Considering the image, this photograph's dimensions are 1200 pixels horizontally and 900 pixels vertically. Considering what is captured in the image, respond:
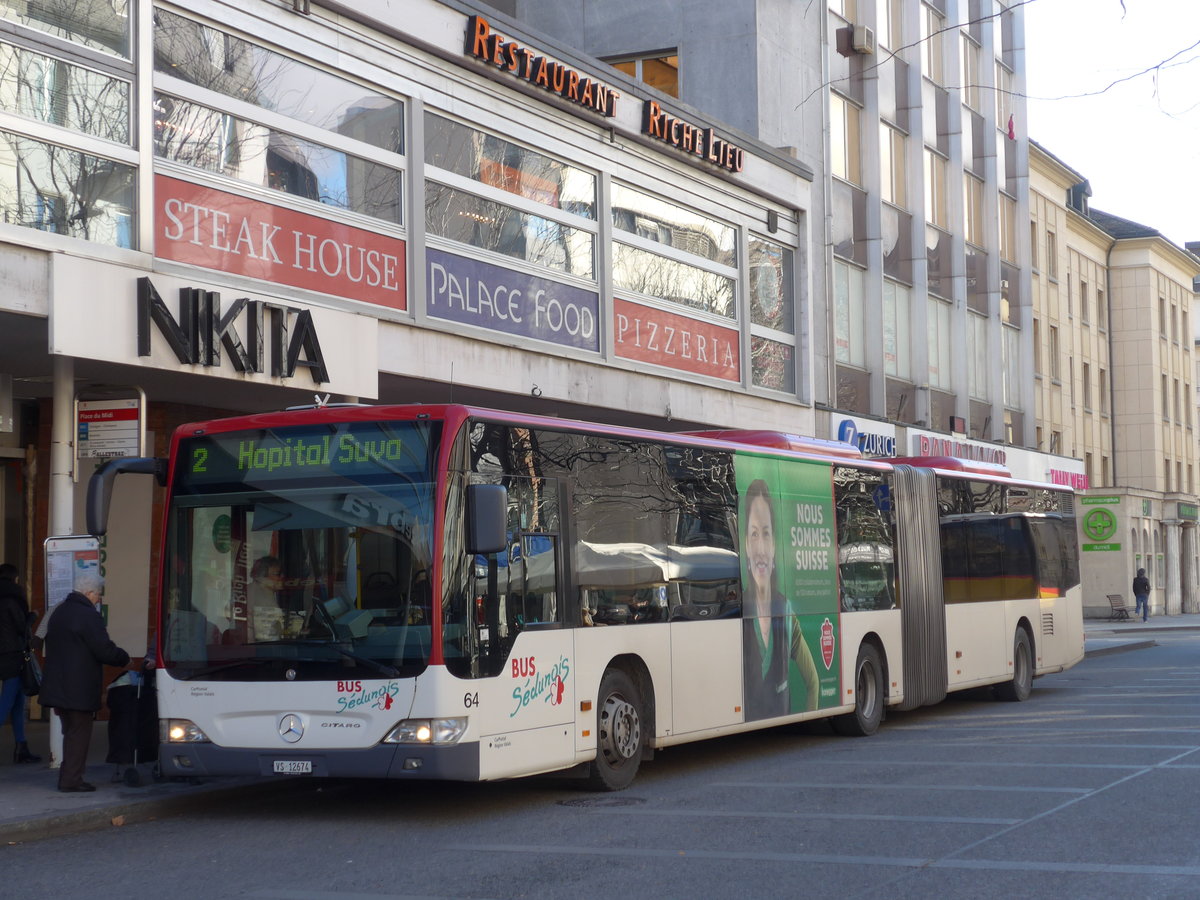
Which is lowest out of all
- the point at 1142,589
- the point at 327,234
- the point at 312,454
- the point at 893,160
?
the point at 1142,589

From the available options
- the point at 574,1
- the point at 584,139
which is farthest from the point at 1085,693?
the point at 574,1

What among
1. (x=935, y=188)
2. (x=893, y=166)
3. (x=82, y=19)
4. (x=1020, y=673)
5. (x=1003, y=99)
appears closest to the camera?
(x=82, y=19)

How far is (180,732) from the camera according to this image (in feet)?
35.6

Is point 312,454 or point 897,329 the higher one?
point 897,329

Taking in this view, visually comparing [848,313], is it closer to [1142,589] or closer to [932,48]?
[932,48]

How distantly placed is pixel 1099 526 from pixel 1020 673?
995 inches

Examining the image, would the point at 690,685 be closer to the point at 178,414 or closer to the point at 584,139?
the point at 178,414

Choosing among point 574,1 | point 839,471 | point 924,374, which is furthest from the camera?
point 924,374

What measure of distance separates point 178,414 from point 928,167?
75.3 feet

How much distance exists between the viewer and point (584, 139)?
20531 mm

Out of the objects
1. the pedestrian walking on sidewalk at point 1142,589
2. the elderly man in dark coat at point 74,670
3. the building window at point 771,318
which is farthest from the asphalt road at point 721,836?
the pedestrian walking on sidewalk at point 1142,589

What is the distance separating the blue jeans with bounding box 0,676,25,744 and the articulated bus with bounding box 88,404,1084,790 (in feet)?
9.85

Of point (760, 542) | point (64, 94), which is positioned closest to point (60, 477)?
point (64, 94)

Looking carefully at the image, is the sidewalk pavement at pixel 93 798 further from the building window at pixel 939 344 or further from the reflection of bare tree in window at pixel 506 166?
the building window at pixel 939 344
